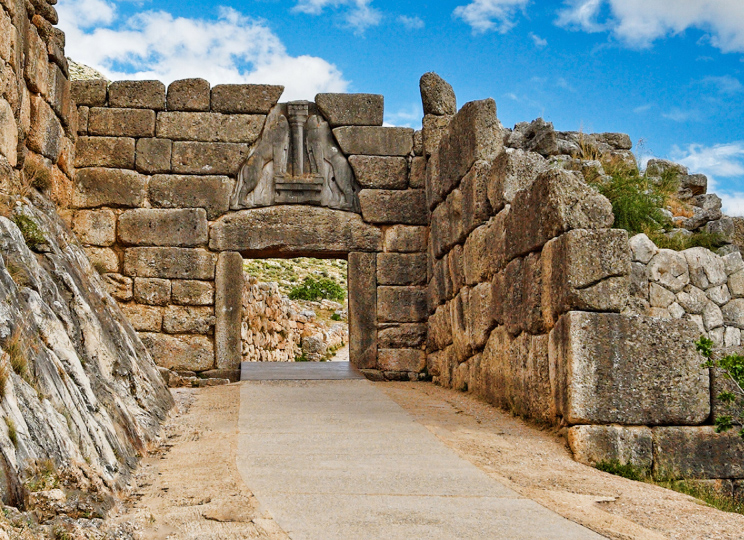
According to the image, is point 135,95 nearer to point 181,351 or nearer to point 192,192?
point 192,192

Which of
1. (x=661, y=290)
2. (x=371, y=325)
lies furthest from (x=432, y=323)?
(x=661, y=290)

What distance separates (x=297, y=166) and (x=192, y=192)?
1.35 meters

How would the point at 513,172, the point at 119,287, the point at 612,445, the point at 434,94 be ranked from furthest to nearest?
the point at 434,94 → the point at 119,287 → the point at 513,172 → the point at 612,445

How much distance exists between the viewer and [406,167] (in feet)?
32.8

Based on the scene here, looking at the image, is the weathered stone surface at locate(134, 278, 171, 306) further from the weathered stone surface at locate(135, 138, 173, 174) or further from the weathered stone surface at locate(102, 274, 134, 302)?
the weathered stone surface at locate(135, 138, 173, 174)

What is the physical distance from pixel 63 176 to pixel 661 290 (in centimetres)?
661

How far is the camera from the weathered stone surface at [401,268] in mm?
9836

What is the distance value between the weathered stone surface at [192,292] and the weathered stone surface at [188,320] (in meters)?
0.07

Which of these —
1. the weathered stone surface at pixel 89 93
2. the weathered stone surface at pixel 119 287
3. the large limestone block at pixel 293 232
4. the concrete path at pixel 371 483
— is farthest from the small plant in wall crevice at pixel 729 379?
the weathered stone surface at pixel 89 93

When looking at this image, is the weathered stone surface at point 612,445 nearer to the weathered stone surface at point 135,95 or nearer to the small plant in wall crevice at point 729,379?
the small plant in wall crevice at point 729,379

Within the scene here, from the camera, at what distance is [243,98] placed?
9750mm

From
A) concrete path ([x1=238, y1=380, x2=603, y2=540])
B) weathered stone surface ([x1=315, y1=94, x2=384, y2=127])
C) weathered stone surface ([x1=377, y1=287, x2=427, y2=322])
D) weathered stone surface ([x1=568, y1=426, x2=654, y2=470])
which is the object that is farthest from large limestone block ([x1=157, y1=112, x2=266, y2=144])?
weathered stone surface ([x1=568, y1=426, x2=654, y2=470])

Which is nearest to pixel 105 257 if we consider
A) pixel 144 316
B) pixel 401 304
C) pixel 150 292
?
pixel 150 292

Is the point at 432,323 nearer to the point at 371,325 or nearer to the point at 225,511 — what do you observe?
the point at 371,325
